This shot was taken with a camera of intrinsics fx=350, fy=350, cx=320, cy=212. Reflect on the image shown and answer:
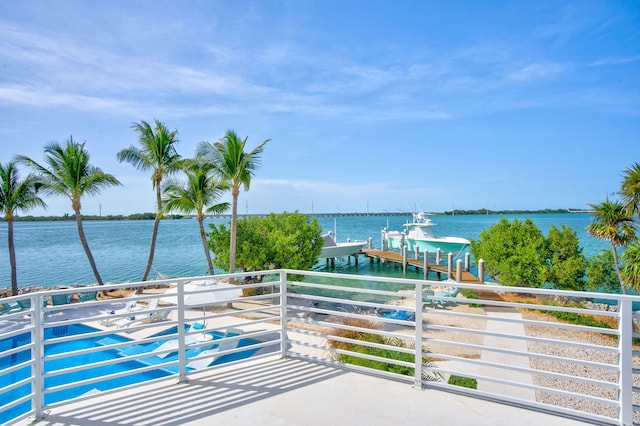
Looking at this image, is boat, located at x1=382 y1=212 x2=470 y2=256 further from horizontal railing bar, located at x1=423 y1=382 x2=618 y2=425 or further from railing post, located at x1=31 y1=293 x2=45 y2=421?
railing post, located at x1=31 y1=293 x2=45 y2=421

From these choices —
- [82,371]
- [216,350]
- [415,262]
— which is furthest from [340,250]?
[82,371]

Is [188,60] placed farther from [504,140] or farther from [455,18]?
[504,140]

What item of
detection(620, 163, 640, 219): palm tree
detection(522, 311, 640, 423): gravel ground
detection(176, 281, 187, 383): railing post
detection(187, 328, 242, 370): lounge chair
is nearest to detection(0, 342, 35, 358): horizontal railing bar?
detection(176, 281, 187, 383): railing post

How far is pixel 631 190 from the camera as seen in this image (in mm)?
11570

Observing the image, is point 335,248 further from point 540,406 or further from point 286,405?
point 540,406

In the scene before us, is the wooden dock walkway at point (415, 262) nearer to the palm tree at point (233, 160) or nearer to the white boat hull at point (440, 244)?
the white boat hull at point (440, 244)

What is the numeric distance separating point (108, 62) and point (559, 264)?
19442 millimetres

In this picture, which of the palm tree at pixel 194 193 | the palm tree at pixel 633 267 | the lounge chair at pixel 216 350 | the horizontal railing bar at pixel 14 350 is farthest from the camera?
the palm tree at pixel 194 193

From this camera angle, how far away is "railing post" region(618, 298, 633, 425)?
2.68 meters

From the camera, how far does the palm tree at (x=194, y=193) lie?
51.9 feet

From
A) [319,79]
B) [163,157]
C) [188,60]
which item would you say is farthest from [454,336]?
[163,157]

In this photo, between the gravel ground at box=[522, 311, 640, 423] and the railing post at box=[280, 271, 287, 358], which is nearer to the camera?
the railing post at box=[280, 271, 287, 358]

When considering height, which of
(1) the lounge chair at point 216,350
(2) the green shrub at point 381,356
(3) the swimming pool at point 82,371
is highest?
(2) the green shrub at point 381,356

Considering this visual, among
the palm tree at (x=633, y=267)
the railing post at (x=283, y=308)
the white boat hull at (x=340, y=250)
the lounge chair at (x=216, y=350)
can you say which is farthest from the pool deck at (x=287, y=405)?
the white boat hull at (x=340, y=250)
